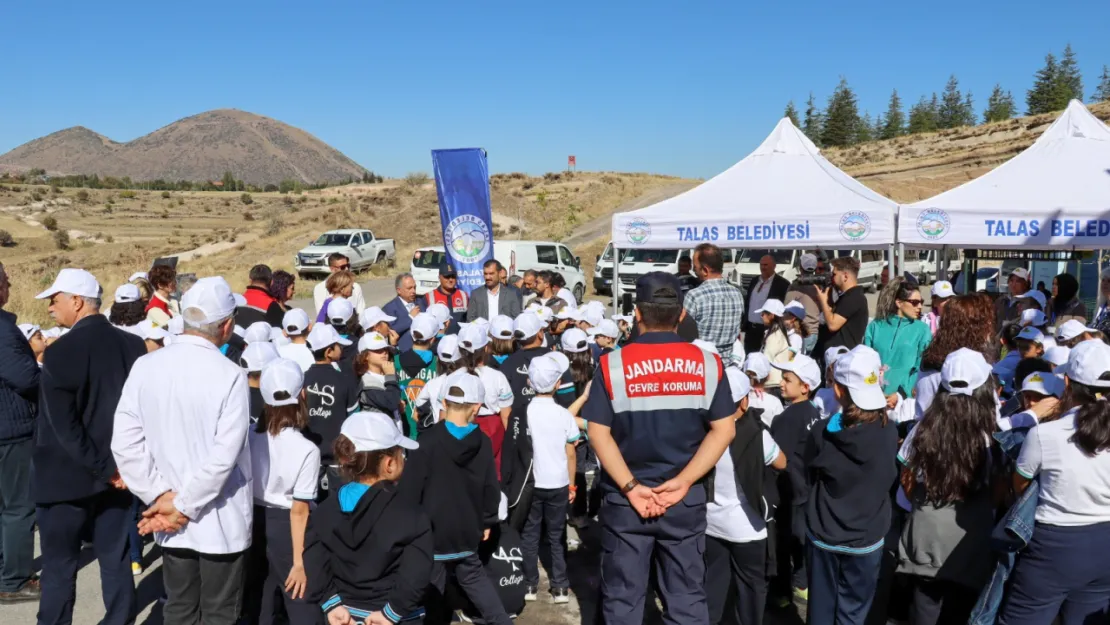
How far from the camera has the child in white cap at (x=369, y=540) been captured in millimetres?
3068

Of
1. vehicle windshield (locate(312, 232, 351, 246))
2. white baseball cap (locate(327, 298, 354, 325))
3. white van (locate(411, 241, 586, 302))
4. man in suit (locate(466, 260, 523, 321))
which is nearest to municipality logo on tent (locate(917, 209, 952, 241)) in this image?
man in suit (locate(466, 260, 523, 321))

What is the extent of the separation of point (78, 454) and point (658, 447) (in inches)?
114

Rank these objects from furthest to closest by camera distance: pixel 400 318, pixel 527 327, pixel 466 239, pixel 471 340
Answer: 1. pixel 466 239
2. pixel 400 318
3. pixel 527 327
4. pixel 471 340

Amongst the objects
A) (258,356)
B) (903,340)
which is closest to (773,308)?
(903,340)

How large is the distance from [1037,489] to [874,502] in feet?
2.22

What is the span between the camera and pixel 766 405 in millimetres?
5055

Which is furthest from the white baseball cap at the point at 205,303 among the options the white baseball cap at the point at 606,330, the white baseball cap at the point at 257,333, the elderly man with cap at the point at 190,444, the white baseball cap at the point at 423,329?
the white baseball cap at the point at 606,330

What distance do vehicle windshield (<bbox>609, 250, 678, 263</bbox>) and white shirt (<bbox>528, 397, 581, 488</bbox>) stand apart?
17.8 m

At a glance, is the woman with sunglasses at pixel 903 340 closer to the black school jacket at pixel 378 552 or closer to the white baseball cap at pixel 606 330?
the white baseball cap at pixel 606 330

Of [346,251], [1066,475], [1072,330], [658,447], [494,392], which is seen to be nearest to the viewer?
[1066,475]

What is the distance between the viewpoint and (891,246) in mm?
9047

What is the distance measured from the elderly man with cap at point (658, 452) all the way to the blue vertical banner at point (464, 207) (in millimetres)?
6407

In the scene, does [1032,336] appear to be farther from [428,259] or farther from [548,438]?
[428,259]

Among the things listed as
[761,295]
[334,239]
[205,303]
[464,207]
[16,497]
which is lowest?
[16,497]
